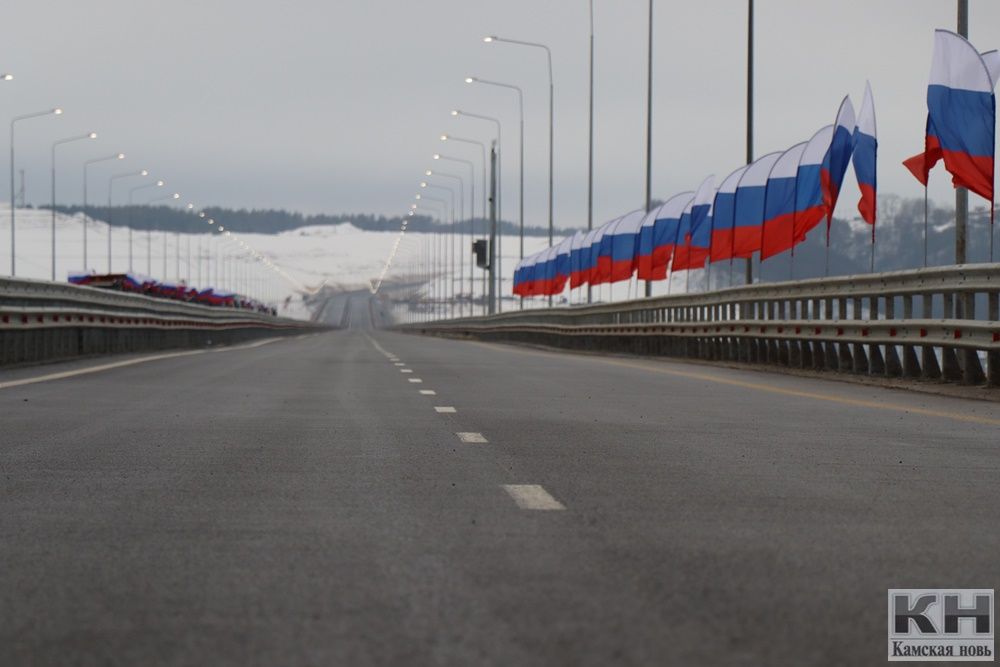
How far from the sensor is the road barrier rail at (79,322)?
25219mm

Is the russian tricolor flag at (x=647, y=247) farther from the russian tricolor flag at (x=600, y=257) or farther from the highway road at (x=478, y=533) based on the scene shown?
the highway road at (x=478, y=533)

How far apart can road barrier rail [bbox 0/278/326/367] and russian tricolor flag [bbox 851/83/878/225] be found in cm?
1333

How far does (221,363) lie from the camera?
28.8 metres

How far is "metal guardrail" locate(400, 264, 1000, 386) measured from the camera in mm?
18516

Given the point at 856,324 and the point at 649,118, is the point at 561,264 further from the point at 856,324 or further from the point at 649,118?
the point at 856,324

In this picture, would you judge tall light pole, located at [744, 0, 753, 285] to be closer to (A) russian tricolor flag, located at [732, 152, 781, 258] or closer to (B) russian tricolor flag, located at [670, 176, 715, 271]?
(A) russian tricolor flag, located at [732, 152, 781, 258]

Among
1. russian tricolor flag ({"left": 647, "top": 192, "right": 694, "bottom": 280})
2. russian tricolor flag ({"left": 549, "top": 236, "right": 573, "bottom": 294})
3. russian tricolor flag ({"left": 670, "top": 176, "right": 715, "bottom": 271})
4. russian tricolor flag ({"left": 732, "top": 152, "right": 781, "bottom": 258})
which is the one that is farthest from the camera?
russian tricolor flag ({"left": 549, "top": 236, "right": 573, "bottom": 294})

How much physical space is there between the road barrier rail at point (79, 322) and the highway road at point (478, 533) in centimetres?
1089

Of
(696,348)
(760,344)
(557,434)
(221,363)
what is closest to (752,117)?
(696,348)

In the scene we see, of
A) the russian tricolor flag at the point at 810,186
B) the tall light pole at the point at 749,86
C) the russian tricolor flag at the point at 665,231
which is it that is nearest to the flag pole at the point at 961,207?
the russian tricolor flag at the point at 810,186

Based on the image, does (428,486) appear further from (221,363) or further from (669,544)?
(221,363)

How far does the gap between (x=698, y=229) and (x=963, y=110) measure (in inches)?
907

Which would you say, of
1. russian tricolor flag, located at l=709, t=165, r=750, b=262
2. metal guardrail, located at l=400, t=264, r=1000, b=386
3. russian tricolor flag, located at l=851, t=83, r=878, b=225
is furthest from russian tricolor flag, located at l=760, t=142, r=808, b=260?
russian tricolor flag, located at l=851, t=83, r=878, b=225

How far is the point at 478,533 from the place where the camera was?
710 centimetres
